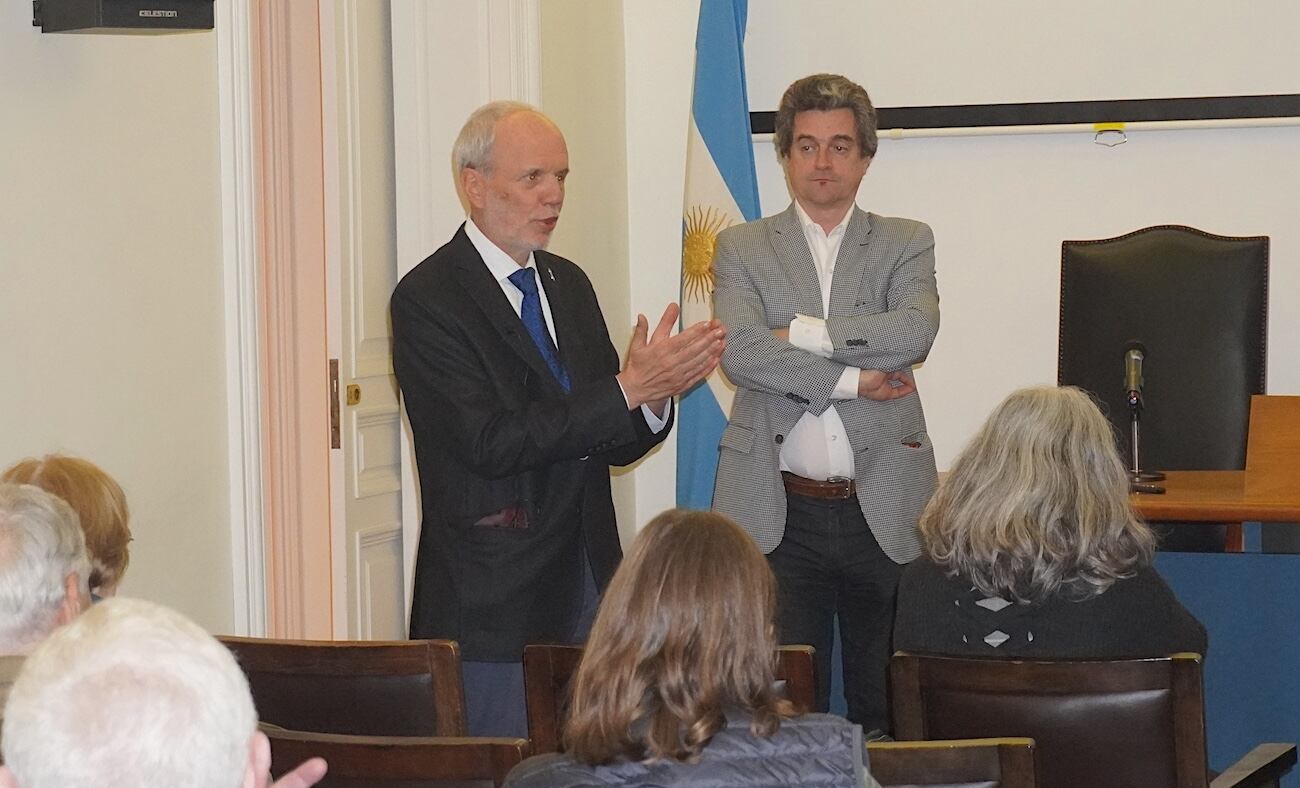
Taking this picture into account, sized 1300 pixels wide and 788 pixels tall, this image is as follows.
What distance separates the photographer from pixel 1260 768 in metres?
2.61

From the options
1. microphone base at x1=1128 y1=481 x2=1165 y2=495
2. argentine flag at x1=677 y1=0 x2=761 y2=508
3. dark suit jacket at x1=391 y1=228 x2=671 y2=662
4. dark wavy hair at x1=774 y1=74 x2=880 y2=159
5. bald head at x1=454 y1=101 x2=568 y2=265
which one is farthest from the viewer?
argentine flag at x1=677 y1=0 x2=761 y2=508

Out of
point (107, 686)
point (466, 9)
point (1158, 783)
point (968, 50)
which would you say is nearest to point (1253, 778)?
point (1158, 783)

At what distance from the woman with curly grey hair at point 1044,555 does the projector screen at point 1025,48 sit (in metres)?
3.40

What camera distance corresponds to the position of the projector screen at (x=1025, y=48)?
5.53 meters

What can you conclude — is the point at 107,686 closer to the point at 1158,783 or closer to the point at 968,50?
the point at 1158,783

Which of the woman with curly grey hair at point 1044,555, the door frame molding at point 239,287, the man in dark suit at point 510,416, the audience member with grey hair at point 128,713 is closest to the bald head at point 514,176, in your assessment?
the man in dark suit at point 510,416

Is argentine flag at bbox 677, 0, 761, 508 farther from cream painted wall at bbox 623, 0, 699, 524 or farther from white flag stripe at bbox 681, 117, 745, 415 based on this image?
cream painted wall at bbox 623, 0, 699, 524

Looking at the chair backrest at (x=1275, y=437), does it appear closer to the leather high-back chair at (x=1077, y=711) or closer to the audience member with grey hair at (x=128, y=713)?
the leather high-back chair at (x=1077, y=711)

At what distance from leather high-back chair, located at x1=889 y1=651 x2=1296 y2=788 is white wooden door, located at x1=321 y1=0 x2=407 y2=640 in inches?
106

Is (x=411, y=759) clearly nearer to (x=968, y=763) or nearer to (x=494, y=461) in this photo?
(x=968, y=763)

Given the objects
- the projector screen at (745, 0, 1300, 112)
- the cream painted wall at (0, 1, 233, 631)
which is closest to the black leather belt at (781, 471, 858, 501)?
the cream painted wall at (0, 1, 233, 631)

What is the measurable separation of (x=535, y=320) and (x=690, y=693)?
4.93 ft

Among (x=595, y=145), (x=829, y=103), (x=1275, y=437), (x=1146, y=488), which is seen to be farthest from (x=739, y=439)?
(x=595, y=145)

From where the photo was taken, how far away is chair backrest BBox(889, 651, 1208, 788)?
7.24 ft
